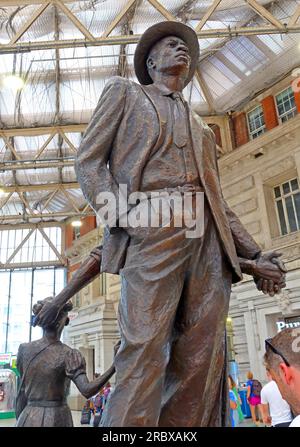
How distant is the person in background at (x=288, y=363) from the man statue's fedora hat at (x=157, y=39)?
152 cm

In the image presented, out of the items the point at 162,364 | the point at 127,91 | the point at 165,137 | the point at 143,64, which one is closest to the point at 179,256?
the point at 162,364

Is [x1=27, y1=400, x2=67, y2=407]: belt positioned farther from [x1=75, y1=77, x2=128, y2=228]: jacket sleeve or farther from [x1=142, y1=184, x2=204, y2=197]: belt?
[x1=142, y1=184, x2=204, y2=197]: belt

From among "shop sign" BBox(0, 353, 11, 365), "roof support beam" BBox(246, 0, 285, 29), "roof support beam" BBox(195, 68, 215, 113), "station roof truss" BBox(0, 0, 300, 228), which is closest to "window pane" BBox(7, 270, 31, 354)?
"shop sign" BBox(0, 353, 11, 365)

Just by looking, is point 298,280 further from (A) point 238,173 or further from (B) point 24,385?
(B) point 24,385

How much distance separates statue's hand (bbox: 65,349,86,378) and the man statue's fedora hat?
5.28ft

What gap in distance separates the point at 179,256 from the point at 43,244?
31639 mm

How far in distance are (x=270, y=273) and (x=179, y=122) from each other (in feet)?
2.67

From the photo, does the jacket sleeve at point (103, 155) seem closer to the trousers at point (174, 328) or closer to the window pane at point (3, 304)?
the trousers at point (174, 328)

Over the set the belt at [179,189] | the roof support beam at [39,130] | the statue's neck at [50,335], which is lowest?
the statue's neck at [50,335]

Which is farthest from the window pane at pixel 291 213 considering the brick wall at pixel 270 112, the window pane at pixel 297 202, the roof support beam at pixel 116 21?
the roof support beam at pixel 116 21

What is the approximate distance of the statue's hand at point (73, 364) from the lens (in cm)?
254

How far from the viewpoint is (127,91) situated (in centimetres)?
207

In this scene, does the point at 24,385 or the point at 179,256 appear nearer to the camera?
the point at 179,256

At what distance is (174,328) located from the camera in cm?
184
